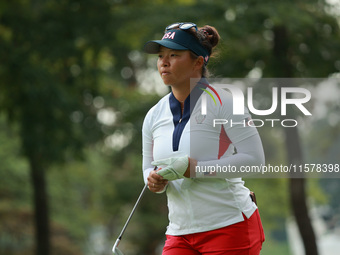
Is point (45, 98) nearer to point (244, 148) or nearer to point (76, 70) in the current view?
point (76, 70)

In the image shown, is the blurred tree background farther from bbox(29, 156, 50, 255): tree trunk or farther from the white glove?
the white glove

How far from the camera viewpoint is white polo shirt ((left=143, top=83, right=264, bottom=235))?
2.74m

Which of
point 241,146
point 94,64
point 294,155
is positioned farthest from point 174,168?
point 94,64

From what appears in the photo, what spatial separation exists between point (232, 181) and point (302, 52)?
8020 millimetres

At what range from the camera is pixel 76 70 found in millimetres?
13375

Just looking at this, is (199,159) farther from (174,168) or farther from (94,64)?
(94,64)

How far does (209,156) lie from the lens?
9.23 ft

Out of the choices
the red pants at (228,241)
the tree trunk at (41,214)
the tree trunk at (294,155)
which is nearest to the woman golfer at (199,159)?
the red pants at (228,241)

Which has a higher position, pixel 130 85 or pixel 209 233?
pixel 209 233

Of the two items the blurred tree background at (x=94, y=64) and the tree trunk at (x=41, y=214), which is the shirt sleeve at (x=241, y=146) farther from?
the tree trunk at (x=41, y=214)

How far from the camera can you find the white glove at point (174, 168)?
2723 millimetres

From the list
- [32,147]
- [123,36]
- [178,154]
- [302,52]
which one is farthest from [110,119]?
[178,154]

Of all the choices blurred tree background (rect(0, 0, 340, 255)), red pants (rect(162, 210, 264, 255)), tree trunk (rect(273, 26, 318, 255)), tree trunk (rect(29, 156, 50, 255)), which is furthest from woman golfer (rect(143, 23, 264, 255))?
tree trunk (rect(29, 156, 50, 255))

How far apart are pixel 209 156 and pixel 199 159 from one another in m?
0.05
